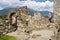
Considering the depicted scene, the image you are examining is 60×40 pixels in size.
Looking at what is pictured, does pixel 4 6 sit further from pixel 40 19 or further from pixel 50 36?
pixel 50 36

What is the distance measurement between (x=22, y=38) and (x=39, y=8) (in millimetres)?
790

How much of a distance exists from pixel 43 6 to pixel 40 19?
32cm

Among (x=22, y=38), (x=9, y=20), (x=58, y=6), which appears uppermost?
(x=58, y=6)

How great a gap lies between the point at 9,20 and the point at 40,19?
2.32 feet

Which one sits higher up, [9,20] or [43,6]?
[43,6]

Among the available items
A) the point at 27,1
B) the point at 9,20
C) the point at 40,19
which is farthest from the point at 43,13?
the point at 9,20

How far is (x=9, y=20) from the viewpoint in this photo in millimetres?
4711

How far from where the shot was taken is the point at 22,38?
183 inches

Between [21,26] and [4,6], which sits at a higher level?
[4,6]

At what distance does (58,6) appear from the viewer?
4.63 meters

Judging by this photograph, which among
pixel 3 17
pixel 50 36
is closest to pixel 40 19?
pixel 50 36

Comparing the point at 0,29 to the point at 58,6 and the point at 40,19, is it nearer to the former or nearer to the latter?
the point at 40,19

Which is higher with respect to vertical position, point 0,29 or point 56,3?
point 56,3

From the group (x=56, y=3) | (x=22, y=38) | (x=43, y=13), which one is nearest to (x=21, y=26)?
(x=22, y=38)
